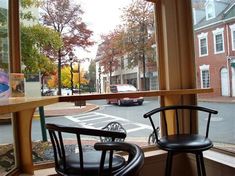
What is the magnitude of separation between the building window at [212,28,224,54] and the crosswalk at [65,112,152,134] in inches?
43.0

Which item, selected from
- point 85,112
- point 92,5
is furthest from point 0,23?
point 85,112

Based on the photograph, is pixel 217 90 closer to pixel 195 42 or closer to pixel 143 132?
pixel 195 42

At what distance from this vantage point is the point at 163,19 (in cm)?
272

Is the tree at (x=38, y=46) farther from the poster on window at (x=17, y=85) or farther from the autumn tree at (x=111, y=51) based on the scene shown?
the autumn tree at (x=111, y=51)

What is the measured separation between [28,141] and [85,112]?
0.64 metres

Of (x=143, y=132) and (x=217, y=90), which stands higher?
(x=217, y=90)

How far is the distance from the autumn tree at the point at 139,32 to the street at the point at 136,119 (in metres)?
0.33

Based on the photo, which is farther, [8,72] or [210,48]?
[210,48]

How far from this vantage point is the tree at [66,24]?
2289 millimetres

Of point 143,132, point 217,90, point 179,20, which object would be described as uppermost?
point 179,20

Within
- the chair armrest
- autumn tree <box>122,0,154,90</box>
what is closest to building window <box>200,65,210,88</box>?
autumn tree <box>122,0,154,90</box>

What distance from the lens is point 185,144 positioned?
172 centimetres

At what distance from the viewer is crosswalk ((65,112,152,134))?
2.47 meters

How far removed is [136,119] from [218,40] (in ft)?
3.90
